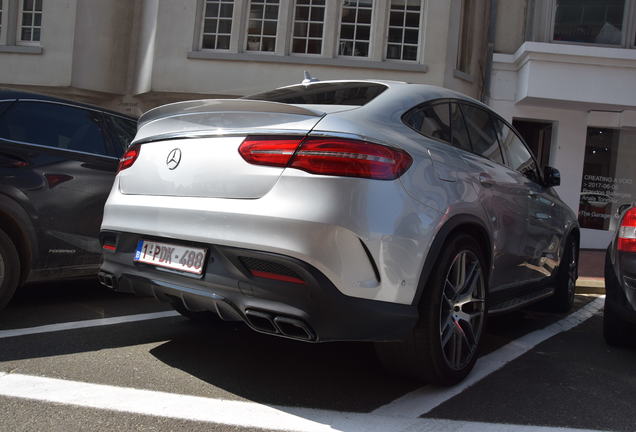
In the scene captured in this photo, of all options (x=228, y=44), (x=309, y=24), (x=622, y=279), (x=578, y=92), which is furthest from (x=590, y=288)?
(x=228, y=44)

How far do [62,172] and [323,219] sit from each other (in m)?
2.60

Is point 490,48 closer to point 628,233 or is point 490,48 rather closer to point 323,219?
point 628,233

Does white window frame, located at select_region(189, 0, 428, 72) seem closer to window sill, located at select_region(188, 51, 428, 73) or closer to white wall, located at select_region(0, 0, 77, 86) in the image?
window sill, located at select_region(188, 51, 428, 73)

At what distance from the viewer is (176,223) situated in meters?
3.05

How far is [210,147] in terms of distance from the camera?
3.04m

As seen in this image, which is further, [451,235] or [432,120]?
[432,120]

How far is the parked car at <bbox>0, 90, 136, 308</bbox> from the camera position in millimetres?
4156

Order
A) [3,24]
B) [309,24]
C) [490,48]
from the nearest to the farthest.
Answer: [309,24]
[490,48]
[3,24]

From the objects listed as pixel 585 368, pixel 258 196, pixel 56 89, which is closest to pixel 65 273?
pixel 258 196

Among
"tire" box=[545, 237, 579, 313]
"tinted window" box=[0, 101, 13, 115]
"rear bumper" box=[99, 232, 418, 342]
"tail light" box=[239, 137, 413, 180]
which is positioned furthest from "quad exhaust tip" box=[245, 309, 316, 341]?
"tire" box=[545, 237, 579, 313]

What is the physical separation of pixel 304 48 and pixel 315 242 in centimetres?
1028

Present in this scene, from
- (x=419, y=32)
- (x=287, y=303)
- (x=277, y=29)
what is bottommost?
(x=287, y=303)

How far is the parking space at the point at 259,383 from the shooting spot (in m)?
2.76

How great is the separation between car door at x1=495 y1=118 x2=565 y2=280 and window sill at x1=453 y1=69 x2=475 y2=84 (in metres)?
7.58
